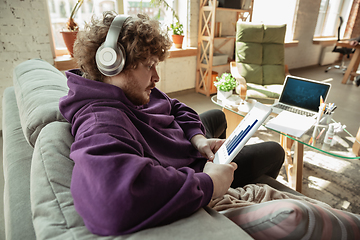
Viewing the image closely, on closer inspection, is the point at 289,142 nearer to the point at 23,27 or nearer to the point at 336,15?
the point at 23,27

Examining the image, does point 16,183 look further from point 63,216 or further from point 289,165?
point 289,165

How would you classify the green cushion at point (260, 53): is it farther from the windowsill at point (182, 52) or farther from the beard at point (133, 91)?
the beard at point (133, 91)

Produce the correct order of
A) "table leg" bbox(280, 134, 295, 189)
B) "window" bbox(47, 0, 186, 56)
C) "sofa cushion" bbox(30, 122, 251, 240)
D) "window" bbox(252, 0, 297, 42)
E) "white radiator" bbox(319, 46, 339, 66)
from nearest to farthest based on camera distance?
"sofa cushion" bbox(30, 122, 251, 240) < "table leg" bbox(280, 134, 295, 189) < "window" bbox(47, 0, 186, 56) < "window" bbox(252, 0, 297, 42) < "white radiator" bbox(319, 46, 339, 66)

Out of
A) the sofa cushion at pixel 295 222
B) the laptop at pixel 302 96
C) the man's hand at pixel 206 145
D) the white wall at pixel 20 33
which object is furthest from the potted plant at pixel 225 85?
the white wall at pixel 20 33

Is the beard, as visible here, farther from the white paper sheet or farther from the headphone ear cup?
the white paper sheet

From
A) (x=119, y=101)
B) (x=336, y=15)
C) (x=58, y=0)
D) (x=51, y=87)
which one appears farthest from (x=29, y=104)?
(x=336, y=15)

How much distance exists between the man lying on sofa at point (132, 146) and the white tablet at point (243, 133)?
1.9 inches

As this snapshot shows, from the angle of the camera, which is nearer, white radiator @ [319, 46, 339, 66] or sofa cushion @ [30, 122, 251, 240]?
sofa cushion @ [30, 122, 251, 240]

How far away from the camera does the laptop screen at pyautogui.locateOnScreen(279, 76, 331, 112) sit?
168 cm

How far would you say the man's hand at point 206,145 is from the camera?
0.99 meters

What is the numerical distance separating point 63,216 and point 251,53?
285 centimetres

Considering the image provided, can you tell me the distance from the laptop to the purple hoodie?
132cm

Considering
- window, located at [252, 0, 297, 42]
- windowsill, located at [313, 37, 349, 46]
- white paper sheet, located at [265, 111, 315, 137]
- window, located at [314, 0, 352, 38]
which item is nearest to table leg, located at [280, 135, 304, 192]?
white paper sheet, located at [265, 111, 315, 137]

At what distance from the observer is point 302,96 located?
1.76m
